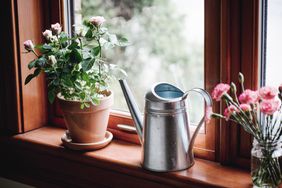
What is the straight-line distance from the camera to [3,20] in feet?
5.85

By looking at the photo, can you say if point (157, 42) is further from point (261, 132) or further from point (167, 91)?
point (261, 132)

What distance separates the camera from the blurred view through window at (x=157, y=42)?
5.01ft

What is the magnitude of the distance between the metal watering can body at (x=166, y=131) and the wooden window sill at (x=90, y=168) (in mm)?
34

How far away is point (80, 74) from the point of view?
5.21 feet

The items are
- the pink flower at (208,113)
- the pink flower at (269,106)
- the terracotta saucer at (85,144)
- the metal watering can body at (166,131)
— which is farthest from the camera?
the terracotta saucer at (85,144)

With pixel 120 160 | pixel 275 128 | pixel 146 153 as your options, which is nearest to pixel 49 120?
pixel 120 160

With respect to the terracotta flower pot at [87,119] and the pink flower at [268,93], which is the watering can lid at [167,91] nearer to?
the terracotta flower pot at [87,119]

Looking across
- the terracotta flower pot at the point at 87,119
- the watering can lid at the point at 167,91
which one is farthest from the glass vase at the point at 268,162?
the terracotta flower pot at the point at 87,119

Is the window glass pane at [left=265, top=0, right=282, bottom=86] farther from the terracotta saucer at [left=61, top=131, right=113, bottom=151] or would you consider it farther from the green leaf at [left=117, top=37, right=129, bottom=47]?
the terracotta saucer at [left=61, top=131, right=113, bottom=151]

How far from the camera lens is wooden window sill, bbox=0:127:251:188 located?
1418 mm

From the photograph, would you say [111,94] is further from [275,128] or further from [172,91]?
[275,128]

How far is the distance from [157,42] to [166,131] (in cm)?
34

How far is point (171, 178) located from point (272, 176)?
30cm

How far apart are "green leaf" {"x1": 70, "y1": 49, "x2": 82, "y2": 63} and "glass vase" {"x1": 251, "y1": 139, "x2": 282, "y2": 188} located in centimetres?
61
